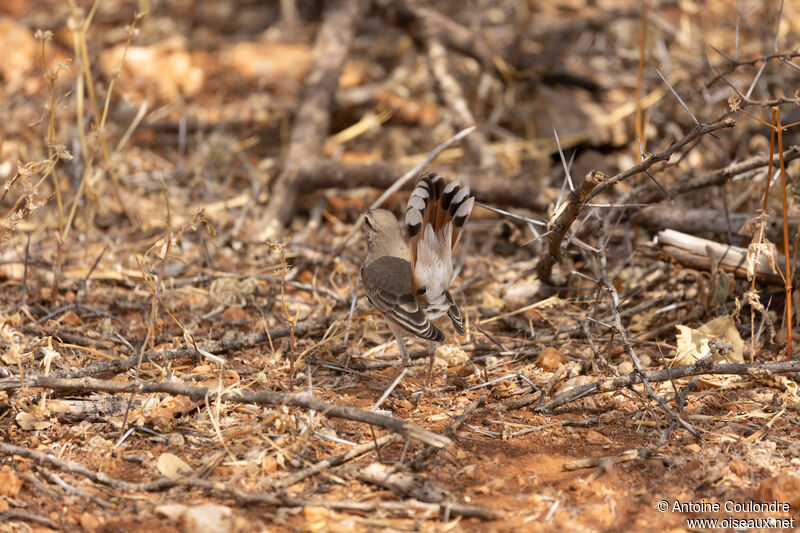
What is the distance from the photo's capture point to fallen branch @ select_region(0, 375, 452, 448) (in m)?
3.31

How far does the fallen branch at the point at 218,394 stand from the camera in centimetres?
331

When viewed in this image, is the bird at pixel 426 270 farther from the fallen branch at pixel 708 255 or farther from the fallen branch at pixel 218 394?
the fallen branch at pixel 708 255

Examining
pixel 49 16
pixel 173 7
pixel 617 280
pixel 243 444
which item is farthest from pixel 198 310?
pixel 173 7

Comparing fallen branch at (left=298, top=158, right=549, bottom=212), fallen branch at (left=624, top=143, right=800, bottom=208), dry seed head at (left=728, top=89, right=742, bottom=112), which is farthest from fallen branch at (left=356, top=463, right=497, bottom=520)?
fallen branch at (left=298, top=158, right=549, bottom=212)

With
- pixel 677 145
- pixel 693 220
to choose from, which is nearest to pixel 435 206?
pixel 677 145

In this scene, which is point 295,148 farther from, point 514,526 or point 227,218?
point 514,526

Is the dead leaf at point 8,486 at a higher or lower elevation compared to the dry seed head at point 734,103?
lower

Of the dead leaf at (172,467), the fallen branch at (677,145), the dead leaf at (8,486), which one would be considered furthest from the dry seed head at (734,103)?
the dead leaf at (8,486)

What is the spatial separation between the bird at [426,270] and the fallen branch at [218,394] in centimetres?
75

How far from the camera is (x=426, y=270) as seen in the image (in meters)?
4.26

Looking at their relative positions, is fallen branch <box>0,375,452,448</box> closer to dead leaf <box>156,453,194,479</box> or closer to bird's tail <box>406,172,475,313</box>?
dead leaf <box>156,453,194,479</box>

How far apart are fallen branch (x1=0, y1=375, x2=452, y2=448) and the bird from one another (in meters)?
0.75

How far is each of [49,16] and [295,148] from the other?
4422 mm

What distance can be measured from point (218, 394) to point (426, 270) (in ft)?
4.37
